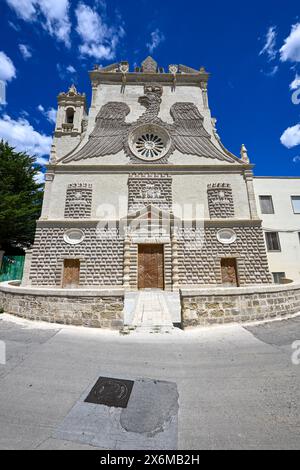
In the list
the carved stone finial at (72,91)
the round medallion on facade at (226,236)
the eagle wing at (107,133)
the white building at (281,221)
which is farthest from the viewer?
the carved stone finial at (72,91)

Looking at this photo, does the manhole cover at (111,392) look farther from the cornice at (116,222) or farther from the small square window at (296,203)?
the small square window at (296,203)

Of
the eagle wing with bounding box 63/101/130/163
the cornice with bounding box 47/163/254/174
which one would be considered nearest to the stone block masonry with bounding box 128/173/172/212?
the cornice with bounding box 47/163/254/174

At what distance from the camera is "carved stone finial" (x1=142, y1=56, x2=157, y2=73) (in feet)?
60.8

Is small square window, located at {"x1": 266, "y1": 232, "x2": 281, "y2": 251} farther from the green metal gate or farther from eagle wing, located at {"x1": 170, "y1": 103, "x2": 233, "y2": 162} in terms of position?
the green metal gate

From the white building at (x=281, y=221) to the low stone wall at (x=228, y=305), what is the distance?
1042cm

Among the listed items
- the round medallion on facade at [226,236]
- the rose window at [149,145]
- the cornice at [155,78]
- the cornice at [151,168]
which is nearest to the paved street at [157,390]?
the round medallion on facade at [226,236]

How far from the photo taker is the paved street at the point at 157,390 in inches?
83.0

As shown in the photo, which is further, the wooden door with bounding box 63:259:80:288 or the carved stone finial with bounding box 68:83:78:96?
the carved stone finial with bounding box 68:83:78:96

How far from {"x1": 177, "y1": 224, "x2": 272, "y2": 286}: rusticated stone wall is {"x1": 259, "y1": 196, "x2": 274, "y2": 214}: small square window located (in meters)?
3.97

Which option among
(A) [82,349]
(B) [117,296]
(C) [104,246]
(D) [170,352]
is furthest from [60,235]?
(D) [170,352]

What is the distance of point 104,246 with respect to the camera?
1325 centimetres

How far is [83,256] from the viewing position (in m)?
13.1

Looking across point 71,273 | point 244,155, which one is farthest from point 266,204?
point 71,273

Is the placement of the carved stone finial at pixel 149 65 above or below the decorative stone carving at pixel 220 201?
above
